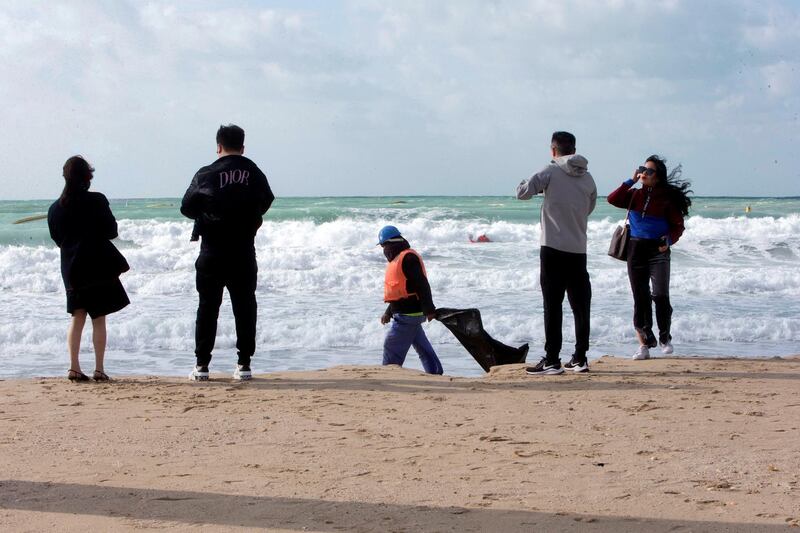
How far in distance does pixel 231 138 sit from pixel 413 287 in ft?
5.94

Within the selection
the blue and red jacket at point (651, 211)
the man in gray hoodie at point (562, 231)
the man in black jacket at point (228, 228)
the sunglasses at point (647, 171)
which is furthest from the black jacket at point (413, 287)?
the sunglasses at point (647, 171)

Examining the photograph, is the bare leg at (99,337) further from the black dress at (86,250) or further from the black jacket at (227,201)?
the black jacket at (227,201)

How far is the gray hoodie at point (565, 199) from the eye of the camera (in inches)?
254

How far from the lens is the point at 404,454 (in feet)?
14.1

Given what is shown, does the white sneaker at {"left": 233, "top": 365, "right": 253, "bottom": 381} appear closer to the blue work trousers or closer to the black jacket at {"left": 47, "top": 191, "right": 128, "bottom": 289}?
the black jacket at {"left": 47, "top": 191, "right": 128, "bottom": 289}

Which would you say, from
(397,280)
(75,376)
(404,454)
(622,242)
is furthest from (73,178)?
(622,242)

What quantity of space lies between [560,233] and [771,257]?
17.6 metres

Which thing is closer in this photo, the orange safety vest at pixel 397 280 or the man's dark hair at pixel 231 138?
the man's dark hair at pixel 231 138

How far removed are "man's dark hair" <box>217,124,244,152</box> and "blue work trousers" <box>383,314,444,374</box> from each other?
184 cm

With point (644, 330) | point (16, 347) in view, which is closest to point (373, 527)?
point (644, 330)

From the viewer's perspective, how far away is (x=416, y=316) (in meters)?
7.08

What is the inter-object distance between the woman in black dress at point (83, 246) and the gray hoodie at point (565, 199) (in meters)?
2.98

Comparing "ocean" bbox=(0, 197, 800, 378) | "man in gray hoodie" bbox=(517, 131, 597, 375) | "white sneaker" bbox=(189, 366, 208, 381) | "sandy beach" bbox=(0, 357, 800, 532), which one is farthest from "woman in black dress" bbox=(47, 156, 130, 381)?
"man in gray hoodie" bbox=(517, 131, 597, 375)

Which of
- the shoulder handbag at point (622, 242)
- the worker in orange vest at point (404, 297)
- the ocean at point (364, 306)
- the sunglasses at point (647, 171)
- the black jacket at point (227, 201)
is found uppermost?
the sunglasses at point (647, 171)
